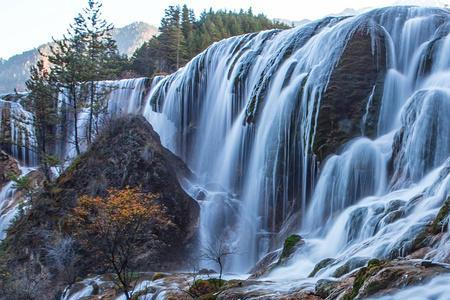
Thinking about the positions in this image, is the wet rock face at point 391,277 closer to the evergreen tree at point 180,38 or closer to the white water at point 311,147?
the white water at point 311,147

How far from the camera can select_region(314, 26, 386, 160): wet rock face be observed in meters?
20.9

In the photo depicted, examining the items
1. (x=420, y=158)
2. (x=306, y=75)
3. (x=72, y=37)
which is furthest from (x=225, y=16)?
(x=420, y=158)

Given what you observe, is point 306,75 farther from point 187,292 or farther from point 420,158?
point 187,292

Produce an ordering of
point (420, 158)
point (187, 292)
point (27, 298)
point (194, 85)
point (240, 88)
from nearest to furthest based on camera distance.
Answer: point (187, 292), point (420, 158), point (27, 298), point (240, 88), point (194, 85)

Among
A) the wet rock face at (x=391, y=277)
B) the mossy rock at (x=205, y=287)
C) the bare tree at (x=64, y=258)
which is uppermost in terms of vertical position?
the wet rock face at (x=391, y=277)

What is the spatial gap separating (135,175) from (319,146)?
8713 millimetres

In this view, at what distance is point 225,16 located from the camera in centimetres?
8406

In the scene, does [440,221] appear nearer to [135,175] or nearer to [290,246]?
[290,246]

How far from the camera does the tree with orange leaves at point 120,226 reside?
55.1 ft

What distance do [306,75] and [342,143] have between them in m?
4.86

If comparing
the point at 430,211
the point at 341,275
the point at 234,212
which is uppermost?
the point at 430,211

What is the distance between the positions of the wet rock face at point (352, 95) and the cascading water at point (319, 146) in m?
0.08

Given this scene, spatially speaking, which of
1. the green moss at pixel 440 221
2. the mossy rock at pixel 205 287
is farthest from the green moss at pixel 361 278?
the mossy rock at pixel 205 287

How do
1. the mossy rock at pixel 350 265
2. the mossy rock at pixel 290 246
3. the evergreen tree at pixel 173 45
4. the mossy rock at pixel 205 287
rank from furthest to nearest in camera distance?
the evergreen tree at pixel 173 45 → the mossy rock at pixel 290 246 → the mossy rock at pixel 205 287 → the mossy rock at pixel 350 265
